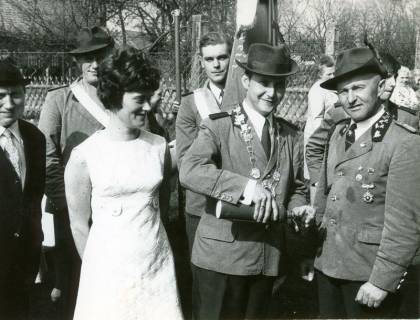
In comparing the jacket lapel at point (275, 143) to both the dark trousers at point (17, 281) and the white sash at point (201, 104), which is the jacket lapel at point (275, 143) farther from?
the dark trousers at point (17, 281)

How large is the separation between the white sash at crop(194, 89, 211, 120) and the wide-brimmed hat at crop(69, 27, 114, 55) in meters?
0.75

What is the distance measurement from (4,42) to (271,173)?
16.6 metres

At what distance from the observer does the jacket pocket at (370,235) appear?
9.01 ft

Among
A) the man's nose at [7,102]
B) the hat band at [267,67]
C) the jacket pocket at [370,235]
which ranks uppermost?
the hat band at [267,67]

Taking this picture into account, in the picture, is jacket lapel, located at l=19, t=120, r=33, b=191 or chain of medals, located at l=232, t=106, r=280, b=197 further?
jacket lapel, located at l=19, t=120, r=33, b=191

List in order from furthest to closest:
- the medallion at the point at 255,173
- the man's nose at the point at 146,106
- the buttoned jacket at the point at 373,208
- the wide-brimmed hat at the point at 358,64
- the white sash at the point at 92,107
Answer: the white sash at the point at 92,107 → the medallion at the point at 255,173 → the wide-brimmed hat at the point at 358,64 → the man's nose at the point at 146,106 → the buttoned jacket at the point at 373,208

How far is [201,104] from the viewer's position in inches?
157

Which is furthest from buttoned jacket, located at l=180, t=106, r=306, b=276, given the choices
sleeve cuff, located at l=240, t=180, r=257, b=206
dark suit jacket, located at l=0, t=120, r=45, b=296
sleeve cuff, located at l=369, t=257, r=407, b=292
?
dark suit jacket, located at l=0, t=120, r=45, b=296

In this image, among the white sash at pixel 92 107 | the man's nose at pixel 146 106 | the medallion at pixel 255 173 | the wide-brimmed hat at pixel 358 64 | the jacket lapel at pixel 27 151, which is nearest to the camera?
the man's nose at pixel 146 106

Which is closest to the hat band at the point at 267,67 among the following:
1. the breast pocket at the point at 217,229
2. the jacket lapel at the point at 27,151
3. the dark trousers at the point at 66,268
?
the breast pocket at the point at 217,229

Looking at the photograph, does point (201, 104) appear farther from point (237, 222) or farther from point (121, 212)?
point (121, 212)

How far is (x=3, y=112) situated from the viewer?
3064 mm

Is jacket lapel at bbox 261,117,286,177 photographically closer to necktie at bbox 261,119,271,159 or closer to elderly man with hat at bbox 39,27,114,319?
necktie at bbox 261,119,271,159

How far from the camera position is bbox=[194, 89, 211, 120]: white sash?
3936mm
